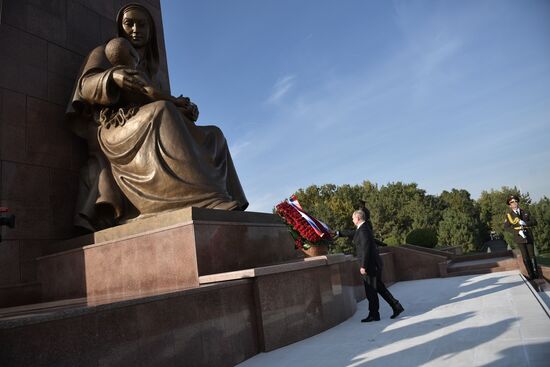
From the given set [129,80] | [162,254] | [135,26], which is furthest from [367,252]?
[135,26]

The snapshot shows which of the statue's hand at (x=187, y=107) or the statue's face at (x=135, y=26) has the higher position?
the statue's face at (x=135, y=26)

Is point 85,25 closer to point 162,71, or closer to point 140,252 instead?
point 162,71

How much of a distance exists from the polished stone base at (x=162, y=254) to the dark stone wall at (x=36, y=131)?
1.56ft

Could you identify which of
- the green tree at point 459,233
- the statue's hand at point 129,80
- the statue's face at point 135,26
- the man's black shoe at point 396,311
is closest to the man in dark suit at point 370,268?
the man's black shoe at point 396,311

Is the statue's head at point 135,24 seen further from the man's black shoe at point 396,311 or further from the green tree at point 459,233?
the green tree at point 459,233

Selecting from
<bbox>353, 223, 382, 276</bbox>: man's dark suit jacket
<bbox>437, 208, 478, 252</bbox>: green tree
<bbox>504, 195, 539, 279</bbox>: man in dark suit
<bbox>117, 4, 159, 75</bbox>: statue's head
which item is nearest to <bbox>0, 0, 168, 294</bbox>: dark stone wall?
<bbox>117, 4, 159, 75</bbox>: statue's head

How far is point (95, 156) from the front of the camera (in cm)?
629

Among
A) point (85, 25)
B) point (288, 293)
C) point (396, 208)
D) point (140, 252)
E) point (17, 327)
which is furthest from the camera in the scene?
point (396, 208)

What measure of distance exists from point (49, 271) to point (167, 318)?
347 cm

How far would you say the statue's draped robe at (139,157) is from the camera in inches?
208

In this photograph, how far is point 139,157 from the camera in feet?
17.9

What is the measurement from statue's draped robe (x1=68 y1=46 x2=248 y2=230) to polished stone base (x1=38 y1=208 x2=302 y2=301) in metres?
0.38

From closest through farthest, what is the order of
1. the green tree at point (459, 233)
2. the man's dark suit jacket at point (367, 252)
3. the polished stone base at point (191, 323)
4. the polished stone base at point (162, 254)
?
the polished stone base at point (191, 323)
the polished stone base at point (162, 254)
the man's dark suit jacket at point (367, 252)
the green tree at point (459, 233)

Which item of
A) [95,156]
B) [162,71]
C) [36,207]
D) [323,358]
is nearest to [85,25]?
[162,71]
